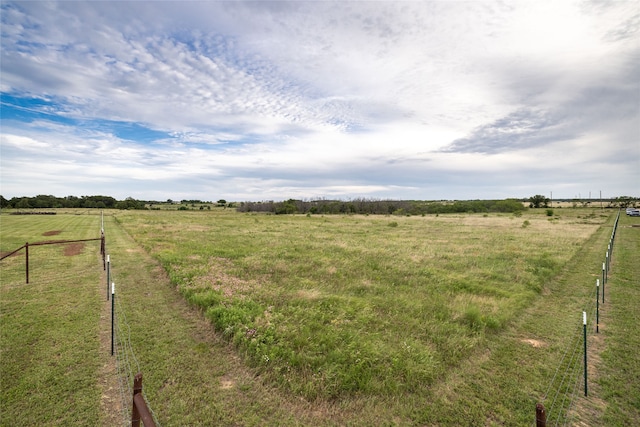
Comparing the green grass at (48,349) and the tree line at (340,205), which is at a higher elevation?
the tree line at (340,205)

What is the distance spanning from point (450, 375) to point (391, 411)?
75.4 inches

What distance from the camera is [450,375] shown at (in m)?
6.54

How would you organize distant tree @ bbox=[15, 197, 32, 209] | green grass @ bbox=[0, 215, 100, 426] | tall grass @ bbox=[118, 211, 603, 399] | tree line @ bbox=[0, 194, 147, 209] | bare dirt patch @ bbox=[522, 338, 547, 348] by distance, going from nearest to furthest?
green grass @ bbox=[0, 215, 100, 426] < tall grass @ bbox=[118, 211, 603, 399] < bare dirt patch @ bbox=[522, 338, 547, 348] < distant tree @ bbox=[15, 197, 32, 209] < tree line @ bbox=[0, 194, 147, 209]

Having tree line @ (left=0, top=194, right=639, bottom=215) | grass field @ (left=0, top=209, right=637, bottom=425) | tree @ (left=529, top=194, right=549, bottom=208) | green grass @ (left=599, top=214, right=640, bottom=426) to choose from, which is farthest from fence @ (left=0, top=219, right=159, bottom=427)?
tree @ (left=529, top=194, right=549, bottom=208)

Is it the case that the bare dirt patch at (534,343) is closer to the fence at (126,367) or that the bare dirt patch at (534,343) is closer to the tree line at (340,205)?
the fence at (126,367)

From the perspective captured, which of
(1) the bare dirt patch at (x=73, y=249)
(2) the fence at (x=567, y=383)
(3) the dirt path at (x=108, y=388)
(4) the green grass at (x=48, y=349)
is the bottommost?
(2) the fence at (x=567, y=383)

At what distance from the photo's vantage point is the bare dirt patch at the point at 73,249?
66.8 ft

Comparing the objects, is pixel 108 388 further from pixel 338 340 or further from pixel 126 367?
pixel 338 340

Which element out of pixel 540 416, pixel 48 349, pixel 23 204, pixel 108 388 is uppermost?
pixel 23 204

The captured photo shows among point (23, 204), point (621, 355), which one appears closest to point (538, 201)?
point (621, 355)

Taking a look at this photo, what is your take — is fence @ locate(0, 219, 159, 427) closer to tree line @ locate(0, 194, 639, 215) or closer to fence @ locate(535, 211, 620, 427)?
A: fence @ locate(535, 211, 620, 427)

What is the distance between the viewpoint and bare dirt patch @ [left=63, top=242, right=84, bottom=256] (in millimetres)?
20359

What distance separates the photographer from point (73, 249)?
2197cm

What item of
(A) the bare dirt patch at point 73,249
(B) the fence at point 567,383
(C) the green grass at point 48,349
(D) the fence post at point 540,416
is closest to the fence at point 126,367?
(C) the green grass at point 48,349
